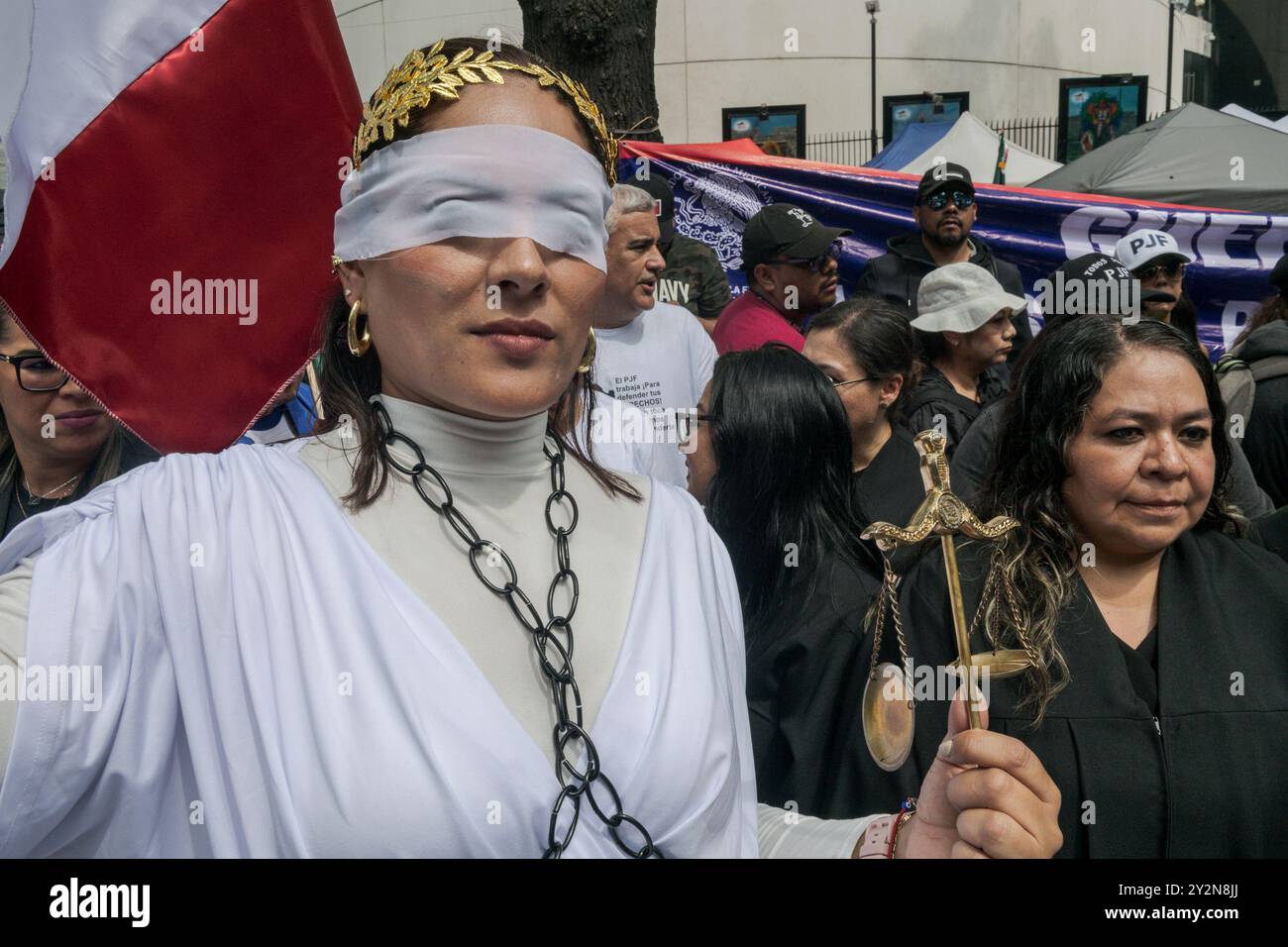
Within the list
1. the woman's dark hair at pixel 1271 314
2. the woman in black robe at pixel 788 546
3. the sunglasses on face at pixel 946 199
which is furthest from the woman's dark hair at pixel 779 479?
the sunglasses on face at pixel 946 199

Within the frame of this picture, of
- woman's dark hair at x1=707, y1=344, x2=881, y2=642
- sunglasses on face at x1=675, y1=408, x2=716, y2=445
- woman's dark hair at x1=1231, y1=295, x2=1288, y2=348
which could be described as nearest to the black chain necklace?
woman's dark hair at x1=707, y1=344, x2=881, y2=642

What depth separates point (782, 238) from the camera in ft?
19.0

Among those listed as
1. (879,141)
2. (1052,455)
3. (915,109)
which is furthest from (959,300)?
(879,141)

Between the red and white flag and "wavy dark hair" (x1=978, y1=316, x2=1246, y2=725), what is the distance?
1586mm

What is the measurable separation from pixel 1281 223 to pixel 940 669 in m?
7.10

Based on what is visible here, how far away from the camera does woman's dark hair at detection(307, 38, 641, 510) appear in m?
1.70

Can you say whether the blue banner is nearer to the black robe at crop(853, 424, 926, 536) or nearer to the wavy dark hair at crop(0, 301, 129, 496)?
the black robe at crop(853, 424, 926, 536)

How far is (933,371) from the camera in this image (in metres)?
5.20

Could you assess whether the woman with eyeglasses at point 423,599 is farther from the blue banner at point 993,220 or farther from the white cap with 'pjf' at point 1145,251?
the blue banner at point 993,220

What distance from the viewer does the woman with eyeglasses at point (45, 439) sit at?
10.00ft

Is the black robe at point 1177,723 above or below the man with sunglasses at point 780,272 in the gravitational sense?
below

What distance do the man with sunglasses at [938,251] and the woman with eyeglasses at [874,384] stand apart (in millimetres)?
2267

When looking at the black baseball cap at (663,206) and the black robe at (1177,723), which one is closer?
the black robe at (1177,723)

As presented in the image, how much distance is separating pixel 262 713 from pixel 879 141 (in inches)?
1031
